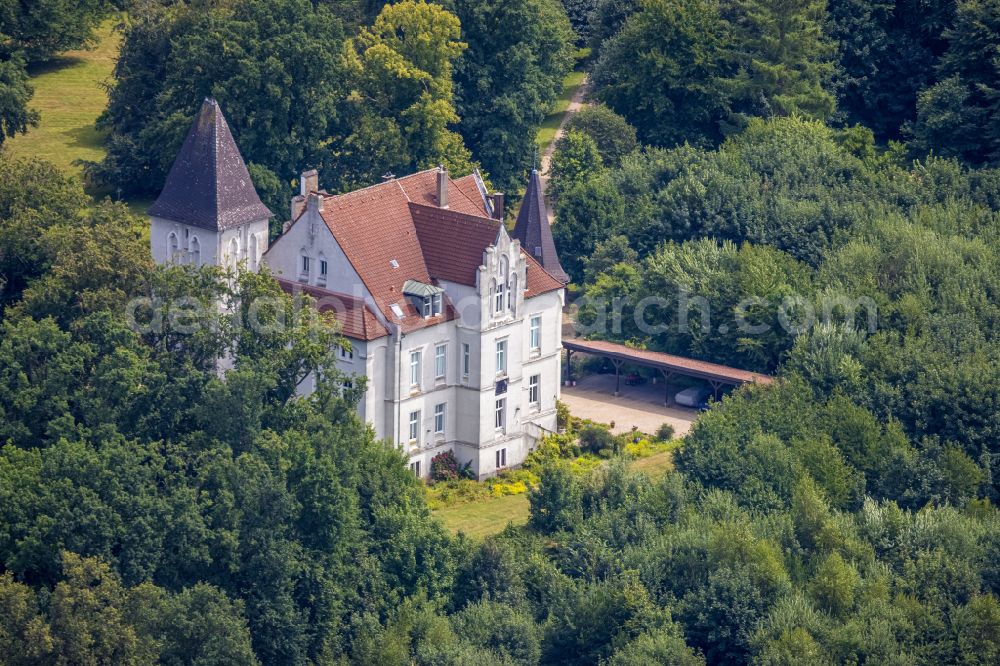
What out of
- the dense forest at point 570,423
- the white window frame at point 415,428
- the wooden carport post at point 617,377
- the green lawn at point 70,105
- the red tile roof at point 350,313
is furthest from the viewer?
the green lawn at point 70,105

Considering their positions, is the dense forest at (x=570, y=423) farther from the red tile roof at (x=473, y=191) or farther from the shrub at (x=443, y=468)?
the red tile roof at (x=473, y=191)

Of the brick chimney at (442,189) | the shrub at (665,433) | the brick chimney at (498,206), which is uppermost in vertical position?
the brick chimney at (442,189)

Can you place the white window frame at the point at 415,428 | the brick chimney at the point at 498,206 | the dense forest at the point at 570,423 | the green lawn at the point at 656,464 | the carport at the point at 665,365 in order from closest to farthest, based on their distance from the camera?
the dense forest at the point at 570,423
the white window frame at the point at 415,428
the green lawn at the point at 656,464
the brick chimney at the point at 498,206
the carport at the point at 665,365

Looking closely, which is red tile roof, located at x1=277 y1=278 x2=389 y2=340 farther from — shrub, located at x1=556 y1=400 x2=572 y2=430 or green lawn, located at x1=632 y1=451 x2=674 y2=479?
green lawn, located at x1=632 y1=451 x2=674 y2=479

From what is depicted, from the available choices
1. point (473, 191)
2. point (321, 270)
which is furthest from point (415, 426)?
point (473, 191)

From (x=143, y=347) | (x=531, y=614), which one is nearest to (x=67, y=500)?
(x=143, y=347)

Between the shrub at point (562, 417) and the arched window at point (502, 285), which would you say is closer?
the arched window at point (502, 285)

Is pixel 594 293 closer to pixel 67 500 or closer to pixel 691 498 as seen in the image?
pixel 691 498

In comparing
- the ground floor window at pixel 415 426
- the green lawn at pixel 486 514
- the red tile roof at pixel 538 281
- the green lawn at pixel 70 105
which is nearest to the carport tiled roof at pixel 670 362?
the red tile roof at pixel 538 281
